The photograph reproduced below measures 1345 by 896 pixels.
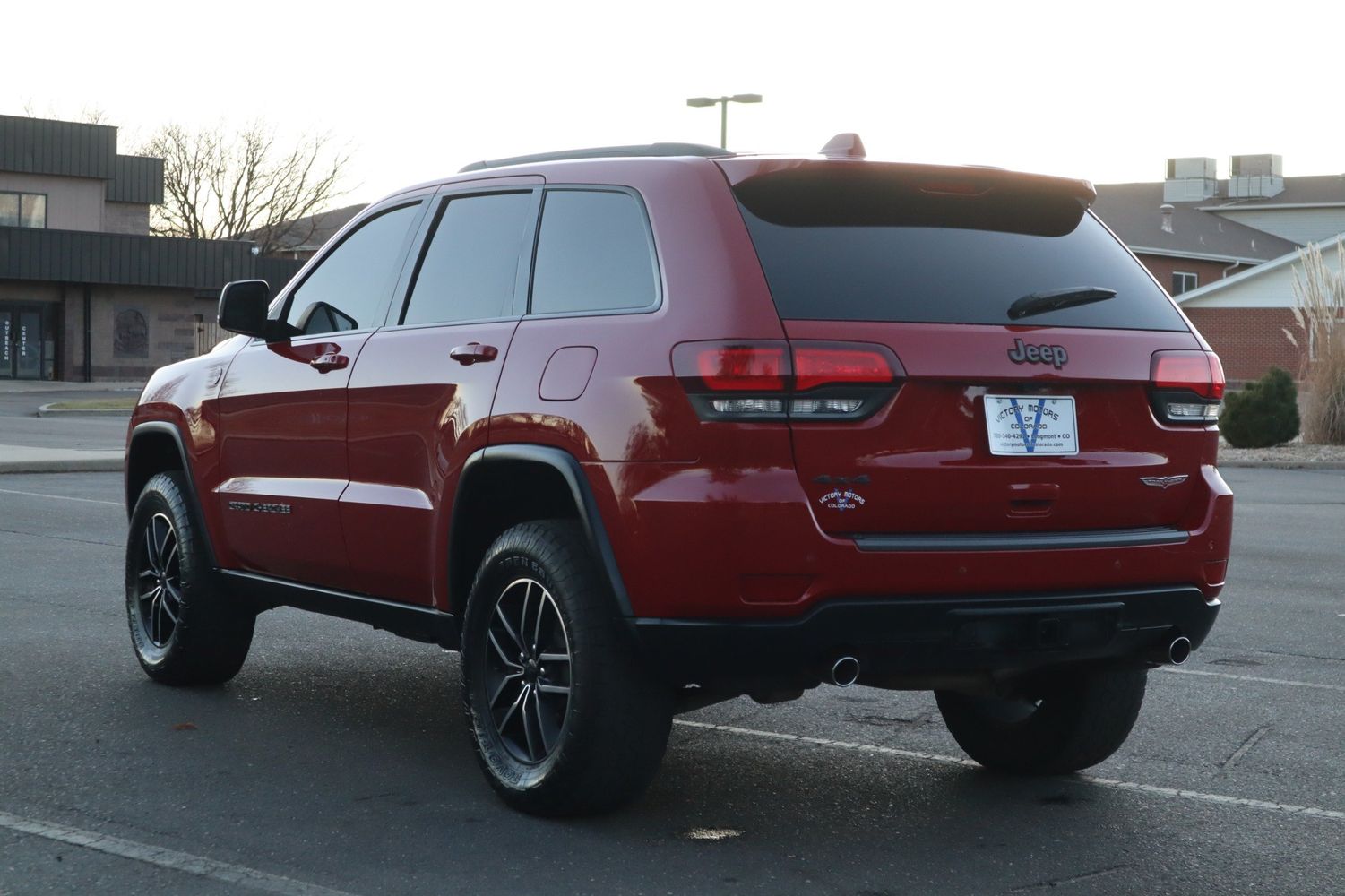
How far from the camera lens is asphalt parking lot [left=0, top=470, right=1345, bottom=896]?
4.36m

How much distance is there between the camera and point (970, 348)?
4.46 meters

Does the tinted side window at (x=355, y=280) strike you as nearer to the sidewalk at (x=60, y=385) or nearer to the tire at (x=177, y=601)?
the tire at (x=177, y=601)

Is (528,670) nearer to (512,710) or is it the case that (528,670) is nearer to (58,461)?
(512,710)

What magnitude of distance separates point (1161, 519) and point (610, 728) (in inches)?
66.0

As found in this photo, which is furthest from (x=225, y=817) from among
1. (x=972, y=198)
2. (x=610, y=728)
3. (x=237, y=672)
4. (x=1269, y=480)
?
(x=1269, y=480)

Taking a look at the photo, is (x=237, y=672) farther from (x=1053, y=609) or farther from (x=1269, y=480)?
(x=1269, y=480)

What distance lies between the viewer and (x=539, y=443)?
4.75m

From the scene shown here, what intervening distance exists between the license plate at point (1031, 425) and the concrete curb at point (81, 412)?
106 ft

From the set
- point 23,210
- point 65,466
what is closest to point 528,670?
point 65,466

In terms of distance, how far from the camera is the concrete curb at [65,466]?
18.5 meters

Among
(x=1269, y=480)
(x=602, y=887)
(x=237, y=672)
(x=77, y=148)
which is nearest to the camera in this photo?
(x=602, y=887)

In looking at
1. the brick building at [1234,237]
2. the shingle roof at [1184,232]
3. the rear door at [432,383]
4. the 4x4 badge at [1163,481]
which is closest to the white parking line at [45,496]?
the rear door at [432,383]

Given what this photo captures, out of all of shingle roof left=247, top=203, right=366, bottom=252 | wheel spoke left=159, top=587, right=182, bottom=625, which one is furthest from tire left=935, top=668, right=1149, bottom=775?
shingle roof left=247, top=203, right=366, bottom=252

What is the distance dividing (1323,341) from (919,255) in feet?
70.7
